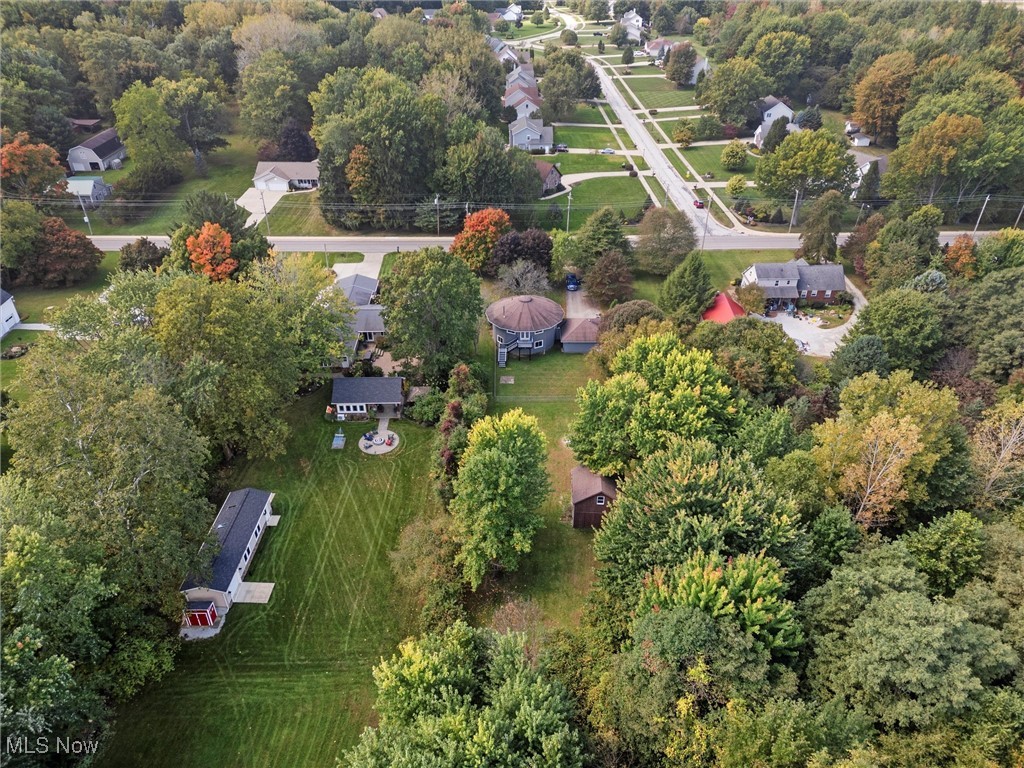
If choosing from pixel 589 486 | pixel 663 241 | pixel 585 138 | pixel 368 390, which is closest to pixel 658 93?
pixel 585 138

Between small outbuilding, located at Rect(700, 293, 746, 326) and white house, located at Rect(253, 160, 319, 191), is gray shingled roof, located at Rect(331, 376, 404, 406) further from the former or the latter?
white house, located at Rect(253, 160, 319, 191)

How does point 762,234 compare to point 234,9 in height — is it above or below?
below

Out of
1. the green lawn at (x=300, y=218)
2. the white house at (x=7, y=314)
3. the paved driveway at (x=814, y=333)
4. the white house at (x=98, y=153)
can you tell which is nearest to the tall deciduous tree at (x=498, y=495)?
the paved driveway at (x=814, y=333)

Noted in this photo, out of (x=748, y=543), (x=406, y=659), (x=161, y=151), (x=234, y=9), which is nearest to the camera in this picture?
(x=406, y=659)

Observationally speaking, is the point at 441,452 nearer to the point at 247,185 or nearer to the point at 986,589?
the point at 986,589

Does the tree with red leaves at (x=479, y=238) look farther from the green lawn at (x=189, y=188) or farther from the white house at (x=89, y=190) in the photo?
the white house at (x=89, y=190)

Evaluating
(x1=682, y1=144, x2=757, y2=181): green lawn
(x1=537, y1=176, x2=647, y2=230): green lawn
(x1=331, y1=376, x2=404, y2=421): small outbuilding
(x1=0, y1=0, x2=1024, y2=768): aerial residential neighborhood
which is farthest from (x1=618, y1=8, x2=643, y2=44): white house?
(x1=331, y1=376, x2=404, y2=421): small outbuilding

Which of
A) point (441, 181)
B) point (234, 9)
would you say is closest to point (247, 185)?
point (441, 181)
